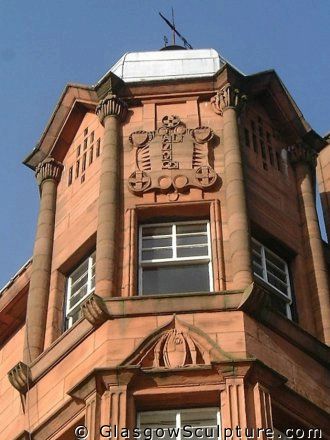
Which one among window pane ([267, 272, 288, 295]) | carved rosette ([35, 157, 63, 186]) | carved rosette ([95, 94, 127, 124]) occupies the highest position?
carved rosette ([95, 94, 127, 124])

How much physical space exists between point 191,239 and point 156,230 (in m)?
0.70

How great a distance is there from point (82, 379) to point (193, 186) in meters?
4.87

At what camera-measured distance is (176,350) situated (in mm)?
17172

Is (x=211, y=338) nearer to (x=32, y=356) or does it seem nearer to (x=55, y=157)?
(x=32, y=356)

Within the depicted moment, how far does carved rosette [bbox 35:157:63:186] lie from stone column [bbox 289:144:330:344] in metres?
4.89

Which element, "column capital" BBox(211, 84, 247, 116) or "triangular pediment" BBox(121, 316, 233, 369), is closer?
"triangular pediment" BBox(121, 316, 233, 369)

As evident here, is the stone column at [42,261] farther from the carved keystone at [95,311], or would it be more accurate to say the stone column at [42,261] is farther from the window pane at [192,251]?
the window pane at [192,251]

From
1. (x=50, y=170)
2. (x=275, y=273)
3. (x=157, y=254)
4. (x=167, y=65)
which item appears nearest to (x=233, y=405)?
(x=157, y=254)

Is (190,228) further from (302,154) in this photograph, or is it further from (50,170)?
(50,170)

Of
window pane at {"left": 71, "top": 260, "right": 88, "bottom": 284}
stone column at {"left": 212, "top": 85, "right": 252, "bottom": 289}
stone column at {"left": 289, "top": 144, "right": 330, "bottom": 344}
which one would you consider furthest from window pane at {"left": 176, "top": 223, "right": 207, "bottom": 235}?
stone column at {"left": 289, "top": 144, "right": 330, "bottom": 344}

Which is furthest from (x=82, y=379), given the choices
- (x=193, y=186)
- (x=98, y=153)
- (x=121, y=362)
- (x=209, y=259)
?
(x=98, y=153)

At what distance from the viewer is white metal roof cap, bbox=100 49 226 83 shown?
2308cm

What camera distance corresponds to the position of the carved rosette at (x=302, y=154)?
74.5 ft

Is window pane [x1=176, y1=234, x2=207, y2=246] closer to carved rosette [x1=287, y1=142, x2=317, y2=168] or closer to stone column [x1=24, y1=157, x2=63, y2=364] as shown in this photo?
stone column [x1=24, y1=157, x2=63, y2=364]
